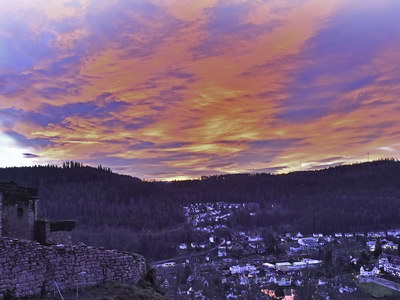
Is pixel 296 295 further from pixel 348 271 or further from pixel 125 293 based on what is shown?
pixel 125 293

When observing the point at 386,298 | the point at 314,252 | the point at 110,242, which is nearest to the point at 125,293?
the point at 386,298

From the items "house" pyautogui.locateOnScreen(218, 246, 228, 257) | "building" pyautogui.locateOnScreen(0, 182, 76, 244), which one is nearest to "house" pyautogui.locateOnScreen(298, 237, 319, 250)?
"house" pyautogui.locateOnScreen(218, 246, 228, 257)

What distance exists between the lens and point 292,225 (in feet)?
483

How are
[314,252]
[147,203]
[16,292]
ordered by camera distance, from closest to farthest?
[16,292] < [314,252] < [147,203]

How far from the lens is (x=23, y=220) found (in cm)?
1487

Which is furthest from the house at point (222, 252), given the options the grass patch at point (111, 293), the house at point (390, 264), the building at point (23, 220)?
the grass patch at point (111, 293)

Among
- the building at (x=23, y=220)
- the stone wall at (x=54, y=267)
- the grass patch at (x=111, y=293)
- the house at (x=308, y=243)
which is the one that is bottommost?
the house at (x=308, y=243)

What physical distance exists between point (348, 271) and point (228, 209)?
368ft

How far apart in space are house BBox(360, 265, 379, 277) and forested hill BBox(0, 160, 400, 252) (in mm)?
38742

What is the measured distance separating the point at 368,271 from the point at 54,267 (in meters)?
68.2

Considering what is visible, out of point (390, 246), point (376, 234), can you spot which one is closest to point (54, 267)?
point (390, 246)

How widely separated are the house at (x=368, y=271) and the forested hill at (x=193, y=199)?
38.7 metres

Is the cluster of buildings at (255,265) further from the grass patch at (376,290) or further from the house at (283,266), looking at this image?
the grass patch at (376,290)

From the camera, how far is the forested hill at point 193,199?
113 m
